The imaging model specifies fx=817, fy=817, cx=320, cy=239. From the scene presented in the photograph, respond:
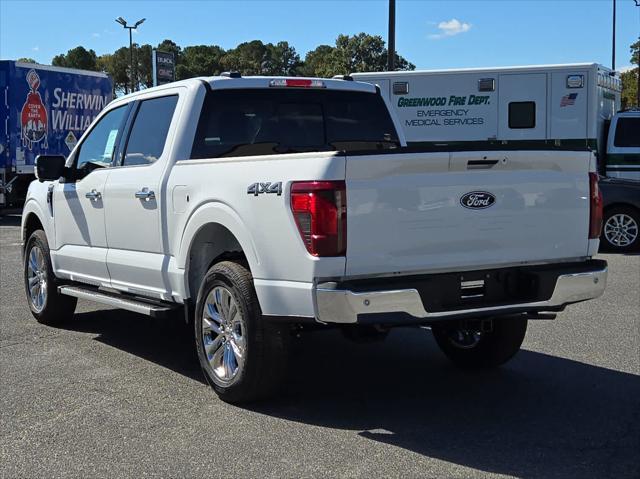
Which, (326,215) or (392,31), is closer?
(326,215)

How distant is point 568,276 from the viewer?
4.78 meters

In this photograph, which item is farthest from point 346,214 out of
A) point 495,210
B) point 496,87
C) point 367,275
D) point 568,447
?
point 496,87

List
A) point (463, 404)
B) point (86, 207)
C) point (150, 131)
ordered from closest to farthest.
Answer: point (463, 404) → point (150, 131) → point (86, 207)

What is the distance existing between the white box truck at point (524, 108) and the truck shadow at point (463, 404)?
9.35 m

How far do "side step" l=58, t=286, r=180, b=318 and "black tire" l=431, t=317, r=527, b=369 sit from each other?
6.19ft

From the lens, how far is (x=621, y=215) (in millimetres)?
12789

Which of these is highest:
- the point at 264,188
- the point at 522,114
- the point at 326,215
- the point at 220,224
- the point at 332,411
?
the point at 522,114

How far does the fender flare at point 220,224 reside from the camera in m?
4.72

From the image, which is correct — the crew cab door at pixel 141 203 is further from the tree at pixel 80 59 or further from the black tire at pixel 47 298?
the tree at pixel 80 59

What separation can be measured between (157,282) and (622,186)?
359 inches

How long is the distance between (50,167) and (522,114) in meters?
11.2

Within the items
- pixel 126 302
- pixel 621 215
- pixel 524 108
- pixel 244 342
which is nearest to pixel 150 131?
pixel 126 302

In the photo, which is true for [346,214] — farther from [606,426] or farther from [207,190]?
[606,426]

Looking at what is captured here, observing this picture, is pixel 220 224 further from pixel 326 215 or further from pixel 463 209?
pixel 463 209
